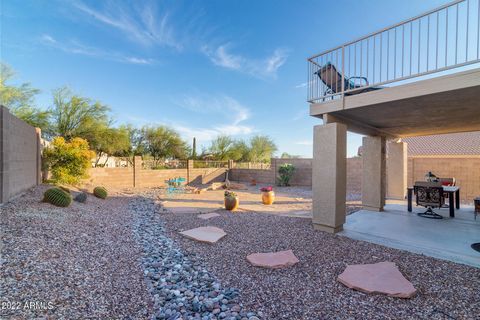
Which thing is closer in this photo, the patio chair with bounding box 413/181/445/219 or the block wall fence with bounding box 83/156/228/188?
the patio chair with bounding box 413/181/445/219

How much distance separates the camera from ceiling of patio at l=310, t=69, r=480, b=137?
3262 mm

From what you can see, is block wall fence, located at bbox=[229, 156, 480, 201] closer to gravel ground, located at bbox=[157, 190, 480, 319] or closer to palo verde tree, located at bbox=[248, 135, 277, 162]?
gravel ground, located at bbox=[157, 190, 480, 319]

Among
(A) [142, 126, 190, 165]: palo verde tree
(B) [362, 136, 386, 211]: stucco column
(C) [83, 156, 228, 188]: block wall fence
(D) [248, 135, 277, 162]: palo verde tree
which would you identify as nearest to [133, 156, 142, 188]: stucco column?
(C) [83, 156, 228, 188]: block wall fence

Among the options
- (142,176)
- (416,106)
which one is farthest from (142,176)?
(416,106)

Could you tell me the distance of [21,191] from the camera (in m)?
5.70

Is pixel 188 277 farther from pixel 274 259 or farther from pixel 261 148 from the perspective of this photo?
pixel 261 148

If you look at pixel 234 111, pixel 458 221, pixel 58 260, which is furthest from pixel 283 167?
pixel 58 260

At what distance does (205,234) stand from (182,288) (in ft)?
5.87

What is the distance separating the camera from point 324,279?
9.29 ft

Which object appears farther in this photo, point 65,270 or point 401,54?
point 401,54

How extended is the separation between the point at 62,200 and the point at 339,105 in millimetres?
6294

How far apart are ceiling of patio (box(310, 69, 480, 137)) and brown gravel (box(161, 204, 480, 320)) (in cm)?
251

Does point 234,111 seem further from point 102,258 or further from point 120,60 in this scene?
point 102,258

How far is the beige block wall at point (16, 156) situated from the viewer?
4.57 metres
